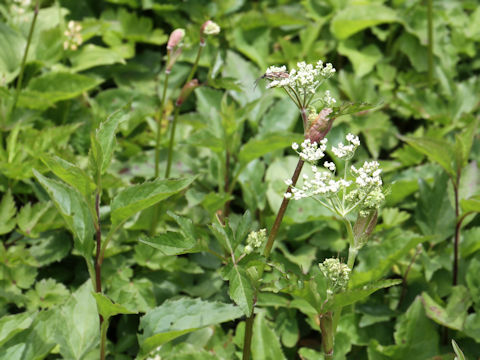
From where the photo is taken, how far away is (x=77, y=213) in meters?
2.01

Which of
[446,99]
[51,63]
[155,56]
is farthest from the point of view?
[155,56]

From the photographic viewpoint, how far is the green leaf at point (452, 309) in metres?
2.38

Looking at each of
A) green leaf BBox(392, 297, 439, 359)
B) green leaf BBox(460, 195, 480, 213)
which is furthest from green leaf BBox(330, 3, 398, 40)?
green leaf BBox(392, 297, 439, 359)

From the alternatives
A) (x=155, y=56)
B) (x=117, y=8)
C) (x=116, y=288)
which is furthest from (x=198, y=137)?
(x=117, y=8)

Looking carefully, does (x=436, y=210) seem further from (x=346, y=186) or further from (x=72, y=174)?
(x=72, y=174)

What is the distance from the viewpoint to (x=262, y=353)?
2.14m

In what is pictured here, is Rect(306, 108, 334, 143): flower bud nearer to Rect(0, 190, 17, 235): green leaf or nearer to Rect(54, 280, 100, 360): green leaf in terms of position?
Rect(54, 280, 100, 360): green leaf

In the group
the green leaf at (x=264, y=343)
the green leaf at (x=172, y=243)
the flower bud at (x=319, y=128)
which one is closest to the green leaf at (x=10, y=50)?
the green leaf at (x=172, y=243)

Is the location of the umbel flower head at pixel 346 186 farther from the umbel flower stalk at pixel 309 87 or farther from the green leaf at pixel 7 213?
the green leaf at pixel 7 213

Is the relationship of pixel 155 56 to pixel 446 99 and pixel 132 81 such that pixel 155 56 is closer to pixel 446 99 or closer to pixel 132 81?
pixel 132 81

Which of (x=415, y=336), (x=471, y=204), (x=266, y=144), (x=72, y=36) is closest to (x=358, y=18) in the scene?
(x=266, y=144)

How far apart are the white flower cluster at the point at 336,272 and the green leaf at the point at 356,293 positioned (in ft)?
0.12

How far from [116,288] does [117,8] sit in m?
2.25

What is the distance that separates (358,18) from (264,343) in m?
2.37
